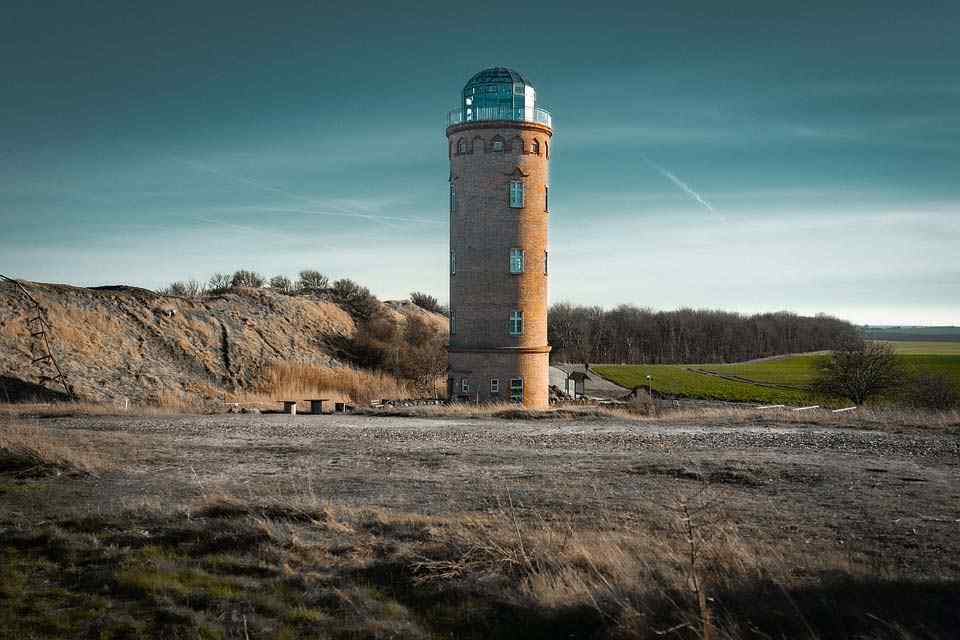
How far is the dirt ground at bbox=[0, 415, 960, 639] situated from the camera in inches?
277

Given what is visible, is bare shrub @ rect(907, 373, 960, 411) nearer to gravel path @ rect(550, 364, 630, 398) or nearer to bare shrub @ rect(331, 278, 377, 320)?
gravel path @ rect(550, 364, 630, 398)

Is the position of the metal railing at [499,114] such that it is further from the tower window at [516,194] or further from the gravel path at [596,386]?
the gravel path at [596,386]

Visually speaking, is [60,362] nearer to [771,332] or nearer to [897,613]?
[897,613]

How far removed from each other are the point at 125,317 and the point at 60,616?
32.0 meters

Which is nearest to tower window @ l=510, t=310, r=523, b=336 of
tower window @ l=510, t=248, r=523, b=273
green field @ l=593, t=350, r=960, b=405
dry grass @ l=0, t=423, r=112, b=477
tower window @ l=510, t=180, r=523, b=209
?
tower window @ l=510, t=248, r=523, b=273

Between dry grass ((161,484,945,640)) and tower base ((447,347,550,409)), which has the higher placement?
tower base ((447,347,550,409))

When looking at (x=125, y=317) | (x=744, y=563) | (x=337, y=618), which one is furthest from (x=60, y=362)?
(x=744, y=563)

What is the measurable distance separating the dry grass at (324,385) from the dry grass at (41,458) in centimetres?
2092

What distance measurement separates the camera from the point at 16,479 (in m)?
13.2

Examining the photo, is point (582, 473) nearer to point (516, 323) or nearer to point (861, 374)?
point (516, 323)

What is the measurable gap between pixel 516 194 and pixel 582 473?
2008cm

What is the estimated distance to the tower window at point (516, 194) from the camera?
107 ft

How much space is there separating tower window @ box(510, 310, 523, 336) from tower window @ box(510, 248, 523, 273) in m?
1.69

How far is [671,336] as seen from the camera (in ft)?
410
